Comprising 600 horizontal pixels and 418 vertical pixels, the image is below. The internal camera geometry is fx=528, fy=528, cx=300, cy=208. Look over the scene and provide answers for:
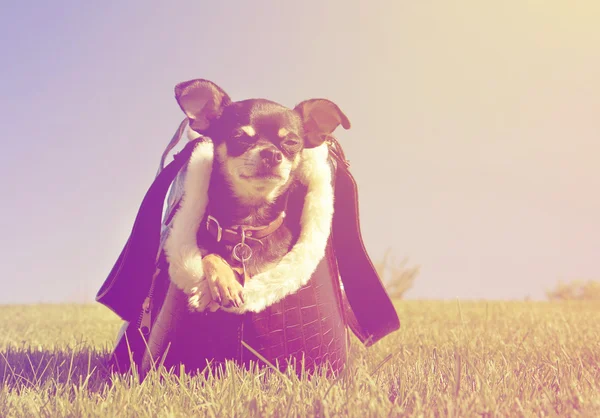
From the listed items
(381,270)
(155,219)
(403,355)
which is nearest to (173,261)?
(155,219)

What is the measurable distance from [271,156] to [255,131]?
198 mm

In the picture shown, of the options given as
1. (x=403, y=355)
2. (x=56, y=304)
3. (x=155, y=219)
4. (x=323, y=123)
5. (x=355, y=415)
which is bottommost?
(x=56, y=304)

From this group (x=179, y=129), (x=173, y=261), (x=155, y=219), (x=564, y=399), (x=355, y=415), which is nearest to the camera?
(x=355, y=415)

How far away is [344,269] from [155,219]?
1.16m

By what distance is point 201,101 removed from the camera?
288 cm

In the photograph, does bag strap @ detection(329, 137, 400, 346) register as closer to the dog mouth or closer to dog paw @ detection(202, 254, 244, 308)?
the dog mouth

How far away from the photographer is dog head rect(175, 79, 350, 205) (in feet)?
8.84

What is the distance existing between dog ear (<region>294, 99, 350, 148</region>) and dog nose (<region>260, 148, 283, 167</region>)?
0.35 metres

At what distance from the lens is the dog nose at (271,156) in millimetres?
2658

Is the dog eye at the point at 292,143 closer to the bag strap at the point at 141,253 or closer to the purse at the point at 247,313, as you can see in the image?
the purse at the point at 247,313

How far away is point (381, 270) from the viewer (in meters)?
10.8

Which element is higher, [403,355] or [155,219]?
[155,219]

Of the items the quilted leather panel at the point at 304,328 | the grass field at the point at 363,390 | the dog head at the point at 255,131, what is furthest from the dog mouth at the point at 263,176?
the grass field at the point at 363,390

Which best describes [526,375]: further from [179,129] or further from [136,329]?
[179,129]
